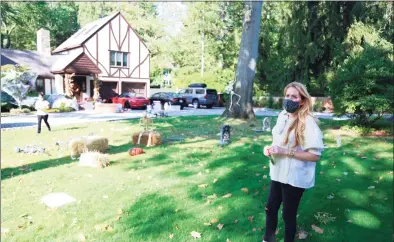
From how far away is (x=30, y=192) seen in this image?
15.9 feet

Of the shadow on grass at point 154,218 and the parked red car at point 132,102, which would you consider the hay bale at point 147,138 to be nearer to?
the shadow on grass at point 154,218

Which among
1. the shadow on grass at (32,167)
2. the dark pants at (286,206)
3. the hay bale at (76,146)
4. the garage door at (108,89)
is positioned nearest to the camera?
the dark pants at (286,206)

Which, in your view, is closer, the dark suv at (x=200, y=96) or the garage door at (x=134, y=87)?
the dark suv at (x=200, y=96)

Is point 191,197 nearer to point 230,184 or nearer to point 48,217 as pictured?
point 230,184

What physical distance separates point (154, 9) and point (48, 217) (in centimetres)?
1785

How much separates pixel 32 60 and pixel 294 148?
2960cm

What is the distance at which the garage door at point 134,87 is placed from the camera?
28.7 metres

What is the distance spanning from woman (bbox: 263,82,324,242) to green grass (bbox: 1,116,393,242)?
0.98m

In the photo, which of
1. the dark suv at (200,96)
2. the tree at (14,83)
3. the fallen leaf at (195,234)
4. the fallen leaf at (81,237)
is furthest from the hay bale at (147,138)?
the dark suv at (200,96)

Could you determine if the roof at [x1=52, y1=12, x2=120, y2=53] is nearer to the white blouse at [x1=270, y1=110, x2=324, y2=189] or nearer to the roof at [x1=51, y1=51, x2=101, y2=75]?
the roof at [x1=51, y1=51, x2=101, y2=75]

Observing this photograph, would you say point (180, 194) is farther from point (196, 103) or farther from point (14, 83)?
point (196, 103)

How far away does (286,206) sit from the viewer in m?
2.69

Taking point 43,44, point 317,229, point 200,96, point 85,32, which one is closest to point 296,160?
point 317,229

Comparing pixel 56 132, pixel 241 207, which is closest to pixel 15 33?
pixel 56 132
